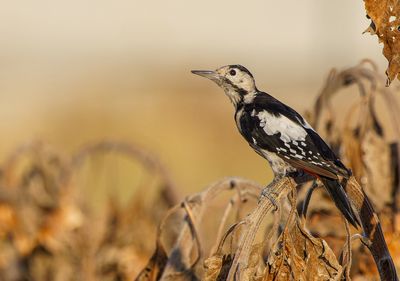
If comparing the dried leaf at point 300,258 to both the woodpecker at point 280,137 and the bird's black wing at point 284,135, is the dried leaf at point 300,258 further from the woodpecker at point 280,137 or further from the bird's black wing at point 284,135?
the bird's black wing at point 284,135

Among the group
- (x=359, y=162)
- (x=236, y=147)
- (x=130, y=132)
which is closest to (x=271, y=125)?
(x=359, y=162)

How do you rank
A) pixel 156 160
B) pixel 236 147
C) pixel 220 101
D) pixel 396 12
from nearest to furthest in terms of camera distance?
pixel 396 12 → pixel 156 160 → pixel 236 147 → pixel 220 101

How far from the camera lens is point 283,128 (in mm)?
4027

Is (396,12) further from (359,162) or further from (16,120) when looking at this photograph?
(16,120)

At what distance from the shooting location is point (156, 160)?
7895mm

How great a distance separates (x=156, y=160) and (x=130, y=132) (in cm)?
1441

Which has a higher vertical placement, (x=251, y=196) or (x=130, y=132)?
(x=251, y=196)

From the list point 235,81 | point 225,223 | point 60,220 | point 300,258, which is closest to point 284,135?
point 235,81

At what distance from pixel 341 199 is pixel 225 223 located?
866 mm

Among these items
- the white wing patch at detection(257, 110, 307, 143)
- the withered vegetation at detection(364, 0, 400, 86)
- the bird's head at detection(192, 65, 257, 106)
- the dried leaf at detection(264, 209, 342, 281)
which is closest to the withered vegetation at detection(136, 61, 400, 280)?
the dried leaf at detection(264, 209, 342, 281)

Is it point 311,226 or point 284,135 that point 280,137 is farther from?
point 311,226

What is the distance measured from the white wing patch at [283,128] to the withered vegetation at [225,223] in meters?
0.23

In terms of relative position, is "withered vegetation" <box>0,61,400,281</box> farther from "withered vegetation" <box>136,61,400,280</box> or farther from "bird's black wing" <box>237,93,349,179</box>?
"bird's black wing" <box>237,93,349,179</box>

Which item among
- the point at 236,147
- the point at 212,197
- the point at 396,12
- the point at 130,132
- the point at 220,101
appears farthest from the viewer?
the point at 220,101
